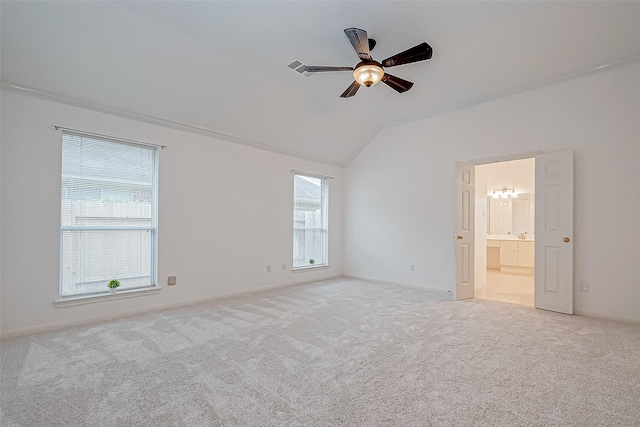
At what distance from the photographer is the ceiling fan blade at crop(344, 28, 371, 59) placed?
241 centimetres

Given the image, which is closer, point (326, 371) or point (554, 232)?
point (326, 371)

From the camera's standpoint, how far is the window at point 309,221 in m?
5.95

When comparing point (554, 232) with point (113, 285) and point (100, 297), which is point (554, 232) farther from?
point (100, 297)

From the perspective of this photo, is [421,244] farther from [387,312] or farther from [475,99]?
[475,99]

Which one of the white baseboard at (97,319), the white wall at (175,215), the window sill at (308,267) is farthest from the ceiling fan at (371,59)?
the window sill at (308,267)

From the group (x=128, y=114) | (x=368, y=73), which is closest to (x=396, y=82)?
(x=368, y=73)

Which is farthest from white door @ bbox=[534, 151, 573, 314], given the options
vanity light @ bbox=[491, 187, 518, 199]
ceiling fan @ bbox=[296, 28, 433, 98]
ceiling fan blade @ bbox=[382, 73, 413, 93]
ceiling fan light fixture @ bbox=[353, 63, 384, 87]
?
vanity light @ bbox=[491, 187, 518, 199]

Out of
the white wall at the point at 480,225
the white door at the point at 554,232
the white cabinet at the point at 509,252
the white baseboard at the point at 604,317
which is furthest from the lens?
the white cabinet at the point at 509,252

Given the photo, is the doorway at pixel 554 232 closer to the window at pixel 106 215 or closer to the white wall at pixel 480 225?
the white wall at pixel 480 225

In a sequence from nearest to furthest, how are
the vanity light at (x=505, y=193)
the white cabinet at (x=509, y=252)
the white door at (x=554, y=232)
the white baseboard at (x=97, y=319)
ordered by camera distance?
the white baseboard at (x=97, y=319) < the white door at (x=554, y=232) < the white cabinet at (x=509, y=252) < the vanity light at (x=505, y=193)

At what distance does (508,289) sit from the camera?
5.47 meters

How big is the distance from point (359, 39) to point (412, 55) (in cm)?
56

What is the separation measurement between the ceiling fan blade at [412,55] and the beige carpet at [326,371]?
107 inches

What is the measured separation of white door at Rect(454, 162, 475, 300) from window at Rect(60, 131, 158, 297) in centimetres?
448
